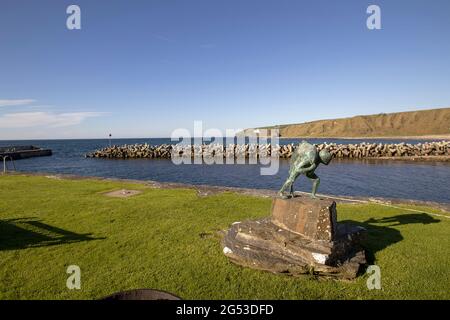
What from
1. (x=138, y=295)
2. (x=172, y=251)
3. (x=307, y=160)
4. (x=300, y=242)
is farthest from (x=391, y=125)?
(x=138, y=295)

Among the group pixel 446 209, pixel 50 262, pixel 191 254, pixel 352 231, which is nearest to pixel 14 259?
pixel 50 262

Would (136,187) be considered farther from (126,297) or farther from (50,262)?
(126,297)

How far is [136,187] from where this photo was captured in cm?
1873

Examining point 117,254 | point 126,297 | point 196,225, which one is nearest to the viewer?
point 126,297

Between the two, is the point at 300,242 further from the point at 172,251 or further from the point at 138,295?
the point at 138,295

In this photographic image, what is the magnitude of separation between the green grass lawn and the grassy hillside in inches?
6380

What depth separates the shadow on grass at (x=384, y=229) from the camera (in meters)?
8.81

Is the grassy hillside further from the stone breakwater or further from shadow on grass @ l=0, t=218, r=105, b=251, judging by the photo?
shadow on grass @ l=0, t=218, r=105, b=251

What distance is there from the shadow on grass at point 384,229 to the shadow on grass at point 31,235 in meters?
8.73

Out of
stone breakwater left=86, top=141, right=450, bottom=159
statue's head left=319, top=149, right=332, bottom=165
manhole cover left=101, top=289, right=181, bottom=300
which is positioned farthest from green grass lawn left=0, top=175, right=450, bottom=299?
stone breakwater left=86, top=141, right=450, bottom=159

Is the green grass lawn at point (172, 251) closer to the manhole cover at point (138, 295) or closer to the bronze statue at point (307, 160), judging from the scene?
the manhole cover at point (138, 295)

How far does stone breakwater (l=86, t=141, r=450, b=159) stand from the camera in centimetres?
5003

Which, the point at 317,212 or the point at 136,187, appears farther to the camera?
the point at 136,187

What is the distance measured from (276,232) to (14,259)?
7214 millimetres
